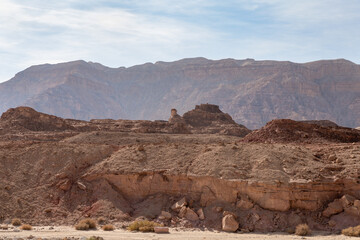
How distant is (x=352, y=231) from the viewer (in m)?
21.0

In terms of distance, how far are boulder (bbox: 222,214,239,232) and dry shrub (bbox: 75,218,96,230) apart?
18.8ft

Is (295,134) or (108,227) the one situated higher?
(295,134)

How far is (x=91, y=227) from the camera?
75.5ft

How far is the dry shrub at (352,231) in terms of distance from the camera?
20859 millimetres

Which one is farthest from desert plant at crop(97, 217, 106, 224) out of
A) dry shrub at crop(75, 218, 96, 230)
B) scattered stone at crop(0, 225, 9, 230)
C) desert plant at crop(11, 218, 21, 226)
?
scattered stone at crop(0, 225, 9, 230)

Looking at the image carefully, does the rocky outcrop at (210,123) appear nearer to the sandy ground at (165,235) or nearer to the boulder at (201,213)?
the boulder at (201,213)

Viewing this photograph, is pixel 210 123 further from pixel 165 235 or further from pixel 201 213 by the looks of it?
pixel 165 235

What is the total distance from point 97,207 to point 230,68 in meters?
142

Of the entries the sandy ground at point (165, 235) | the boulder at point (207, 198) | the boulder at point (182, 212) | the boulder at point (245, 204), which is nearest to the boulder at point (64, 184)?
the sandy ground at point (165, 235)

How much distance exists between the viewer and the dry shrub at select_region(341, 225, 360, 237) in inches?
821

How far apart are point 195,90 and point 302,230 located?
14532cm

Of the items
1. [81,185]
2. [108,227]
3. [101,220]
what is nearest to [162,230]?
[108,227]

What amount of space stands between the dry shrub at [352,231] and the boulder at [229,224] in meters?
4.38

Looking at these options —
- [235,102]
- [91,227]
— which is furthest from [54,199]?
[235,102]
